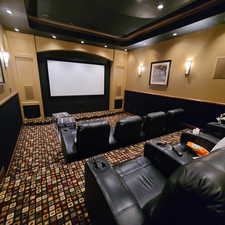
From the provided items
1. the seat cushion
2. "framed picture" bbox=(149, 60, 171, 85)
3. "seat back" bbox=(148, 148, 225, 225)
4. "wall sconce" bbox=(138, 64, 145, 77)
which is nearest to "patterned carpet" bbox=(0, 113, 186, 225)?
the seat cushion

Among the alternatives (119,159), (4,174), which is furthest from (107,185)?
(4,174)

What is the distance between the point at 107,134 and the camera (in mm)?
2041

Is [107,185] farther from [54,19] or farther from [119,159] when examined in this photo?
[54,19]

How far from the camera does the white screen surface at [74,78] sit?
4.50m

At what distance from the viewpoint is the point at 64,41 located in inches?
164

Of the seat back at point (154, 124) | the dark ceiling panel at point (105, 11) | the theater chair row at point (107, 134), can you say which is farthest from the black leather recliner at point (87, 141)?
the dark ceiling panel at point (105, 11)

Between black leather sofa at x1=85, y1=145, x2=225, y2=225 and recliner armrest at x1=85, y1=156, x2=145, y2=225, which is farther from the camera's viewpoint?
recliner armrest at x1=85, y1=156, x2=145, y2=225

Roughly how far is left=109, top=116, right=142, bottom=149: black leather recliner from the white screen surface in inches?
130

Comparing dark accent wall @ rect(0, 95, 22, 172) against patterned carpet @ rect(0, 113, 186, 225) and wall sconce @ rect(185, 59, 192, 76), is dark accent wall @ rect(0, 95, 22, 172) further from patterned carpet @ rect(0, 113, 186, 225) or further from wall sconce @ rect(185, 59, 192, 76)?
→ wall sconce @ rect(185, 59, 192, 76)

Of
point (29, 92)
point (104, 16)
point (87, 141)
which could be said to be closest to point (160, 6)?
point (104, 16)

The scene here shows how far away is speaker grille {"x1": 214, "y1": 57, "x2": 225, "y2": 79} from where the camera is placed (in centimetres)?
293

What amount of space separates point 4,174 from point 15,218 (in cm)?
83

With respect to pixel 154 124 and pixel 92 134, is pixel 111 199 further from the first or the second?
pixel 154 124

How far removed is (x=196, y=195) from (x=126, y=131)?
1.81 meters
